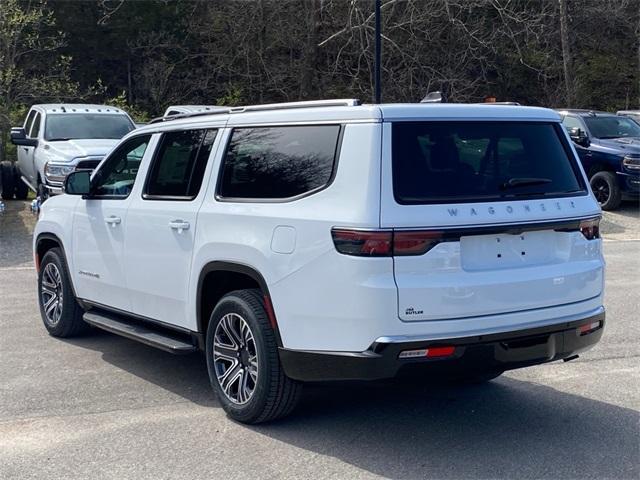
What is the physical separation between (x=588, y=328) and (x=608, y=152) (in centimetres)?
1259

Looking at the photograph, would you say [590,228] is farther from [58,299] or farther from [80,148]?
[80,148]

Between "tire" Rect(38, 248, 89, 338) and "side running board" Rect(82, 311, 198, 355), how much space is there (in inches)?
18.7

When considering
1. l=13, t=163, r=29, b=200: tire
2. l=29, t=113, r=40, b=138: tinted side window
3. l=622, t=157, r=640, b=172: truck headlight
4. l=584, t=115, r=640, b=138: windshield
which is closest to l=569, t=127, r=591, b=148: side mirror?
l=584, t=115, r=640, b=138: windshield

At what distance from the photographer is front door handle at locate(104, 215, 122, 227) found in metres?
6.11

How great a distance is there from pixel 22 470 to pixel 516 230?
9.58 ft

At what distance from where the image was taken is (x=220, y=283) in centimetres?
529

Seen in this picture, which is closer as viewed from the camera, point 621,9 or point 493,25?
point 493,25

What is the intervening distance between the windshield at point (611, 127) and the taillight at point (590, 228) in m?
13.1

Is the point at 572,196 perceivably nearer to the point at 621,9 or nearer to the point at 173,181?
the point at 173,181

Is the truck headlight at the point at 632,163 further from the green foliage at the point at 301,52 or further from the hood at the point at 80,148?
the hood at the point at 80,148

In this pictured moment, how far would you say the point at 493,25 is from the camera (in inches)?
971

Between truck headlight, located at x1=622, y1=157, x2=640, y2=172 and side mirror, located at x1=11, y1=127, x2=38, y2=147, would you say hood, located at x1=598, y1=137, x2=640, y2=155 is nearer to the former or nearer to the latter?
truck headlight, located at x1=622, y1=157, x2=640, y2=172

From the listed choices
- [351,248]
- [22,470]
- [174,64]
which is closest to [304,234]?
[351,248]

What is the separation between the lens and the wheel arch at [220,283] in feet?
15.5
